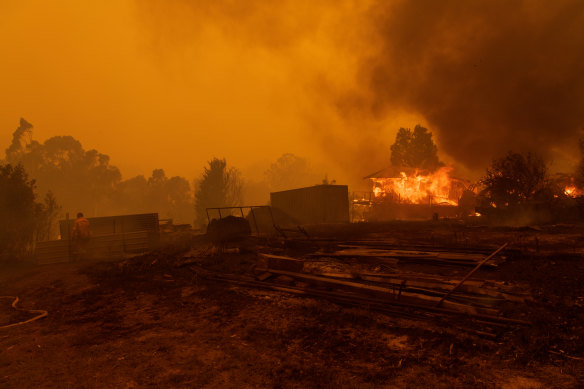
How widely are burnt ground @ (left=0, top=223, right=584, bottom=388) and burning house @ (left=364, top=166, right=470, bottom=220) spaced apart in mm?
20280

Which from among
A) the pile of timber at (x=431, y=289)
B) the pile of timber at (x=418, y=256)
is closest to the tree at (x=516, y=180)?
the pile of timber at (x=418, y=256)

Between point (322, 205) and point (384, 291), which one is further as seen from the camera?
point (322, 205)

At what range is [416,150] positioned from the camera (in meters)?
44.8

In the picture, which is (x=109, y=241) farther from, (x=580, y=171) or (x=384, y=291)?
(x=580, y=171)

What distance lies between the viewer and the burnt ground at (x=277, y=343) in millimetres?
3426

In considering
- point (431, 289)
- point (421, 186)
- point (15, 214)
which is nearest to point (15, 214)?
point (15, 214)

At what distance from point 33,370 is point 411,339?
4.97 meters

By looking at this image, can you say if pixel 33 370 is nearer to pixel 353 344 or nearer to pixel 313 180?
pixel 353 344

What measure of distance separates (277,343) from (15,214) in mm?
16209

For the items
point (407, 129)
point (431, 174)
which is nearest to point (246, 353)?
point (431, 174)

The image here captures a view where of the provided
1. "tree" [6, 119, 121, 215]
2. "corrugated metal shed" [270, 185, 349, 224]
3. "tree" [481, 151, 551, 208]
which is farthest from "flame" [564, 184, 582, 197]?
"tree" [6, 119, 121, 215]

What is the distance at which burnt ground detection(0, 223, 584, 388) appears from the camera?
3.43 metres

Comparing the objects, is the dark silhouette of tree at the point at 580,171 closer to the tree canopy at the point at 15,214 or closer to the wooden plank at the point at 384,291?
the wooden plank at the point at 384,291

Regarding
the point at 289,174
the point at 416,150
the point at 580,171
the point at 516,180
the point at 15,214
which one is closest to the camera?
the point at 15,214
